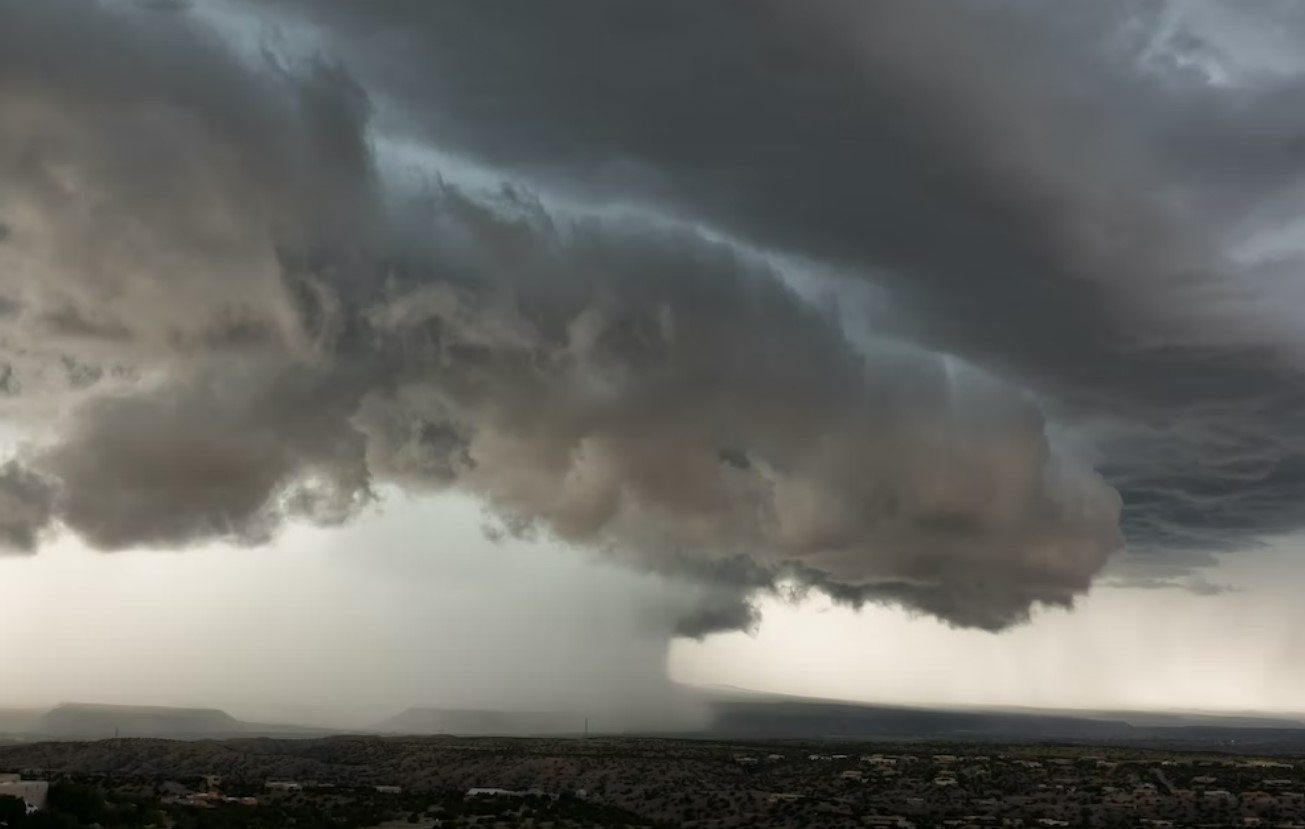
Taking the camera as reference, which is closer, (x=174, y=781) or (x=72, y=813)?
(x=72, y=813)

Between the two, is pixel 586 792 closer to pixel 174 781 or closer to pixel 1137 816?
pixel 174 781

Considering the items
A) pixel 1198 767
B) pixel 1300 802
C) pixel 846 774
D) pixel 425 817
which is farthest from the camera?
pixel 1198 767

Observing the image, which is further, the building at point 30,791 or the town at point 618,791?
the town at point 618,791

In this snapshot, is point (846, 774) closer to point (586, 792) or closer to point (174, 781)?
point (586, 792)

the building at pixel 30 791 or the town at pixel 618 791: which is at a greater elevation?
the building at pixel 30 791

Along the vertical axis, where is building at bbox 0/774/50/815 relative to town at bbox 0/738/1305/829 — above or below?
above

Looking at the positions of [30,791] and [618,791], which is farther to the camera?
[618,791]

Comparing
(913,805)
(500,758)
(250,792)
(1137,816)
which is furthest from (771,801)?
(500,758)

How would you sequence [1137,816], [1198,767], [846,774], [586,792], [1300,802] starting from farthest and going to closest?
[1198,767] → [846,774] → [586,792] → [1300,802] → [1137,816]

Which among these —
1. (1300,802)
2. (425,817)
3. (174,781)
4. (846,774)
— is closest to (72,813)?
(425,817)

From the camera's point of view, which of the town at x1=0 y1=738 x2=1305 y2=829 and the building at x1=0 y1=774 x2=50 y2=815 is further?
the town at x1=0 y1=738 x2=1305 y2=829

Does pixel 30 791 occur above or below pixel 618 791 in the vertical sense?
above
